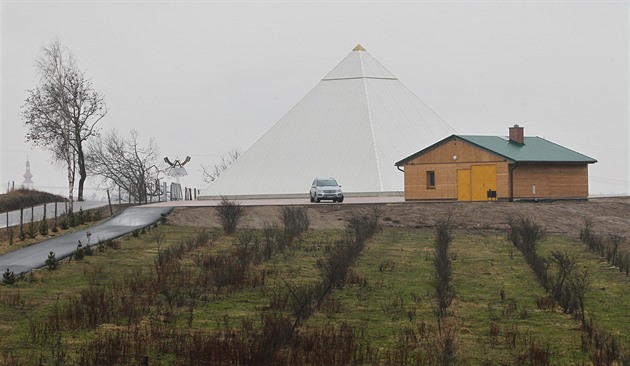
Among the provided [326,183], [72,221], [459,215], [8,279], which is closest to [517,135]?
[326,183]

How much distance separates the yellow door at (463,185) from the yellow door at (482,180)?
0.90ft

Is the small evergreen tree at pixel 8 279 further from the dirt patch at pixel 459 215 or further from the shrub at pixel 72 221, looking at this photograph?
the dirt patch at pixel 459 215

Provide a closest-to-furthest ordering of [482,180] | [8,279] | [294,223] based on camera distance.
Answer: [8,279] < [294,223] < [482,180]

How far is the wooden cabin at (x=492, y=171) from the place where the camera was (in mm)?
57500

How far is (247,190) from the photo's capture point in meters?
83.2

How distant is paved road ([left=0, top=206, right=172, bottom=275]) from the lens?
Answer: 27.7 metres

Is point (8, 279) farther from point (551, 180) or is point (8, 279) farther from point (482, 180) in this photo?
point (551, 180)

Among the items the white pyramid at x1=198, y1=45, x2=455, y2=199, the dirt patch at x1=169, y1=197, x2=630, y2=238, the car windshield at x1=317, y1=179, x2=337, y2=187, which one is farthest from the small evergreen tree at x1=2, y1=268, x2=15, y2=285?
the white pyramid at x1=198, y1=45, x2=455, y2=199

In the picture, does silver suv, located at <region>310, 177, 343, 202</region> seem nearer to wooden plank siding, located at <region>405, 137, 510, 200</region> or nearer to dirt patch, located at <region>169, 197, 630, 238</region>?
wooden plank siding, located at <region>405, 137, 510, 200</region>

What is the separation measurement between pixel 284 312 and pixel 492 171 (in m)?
40.2

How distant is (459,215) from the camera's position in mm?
48344

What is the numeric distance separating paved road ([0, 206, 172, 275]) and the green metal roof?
18.1 metres

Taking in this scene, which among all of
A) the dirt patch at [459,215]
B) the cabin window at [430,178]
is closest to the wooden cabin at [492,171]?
the cabin window at [430,178]

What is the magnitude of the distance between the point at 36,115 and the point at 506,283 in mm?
51436
